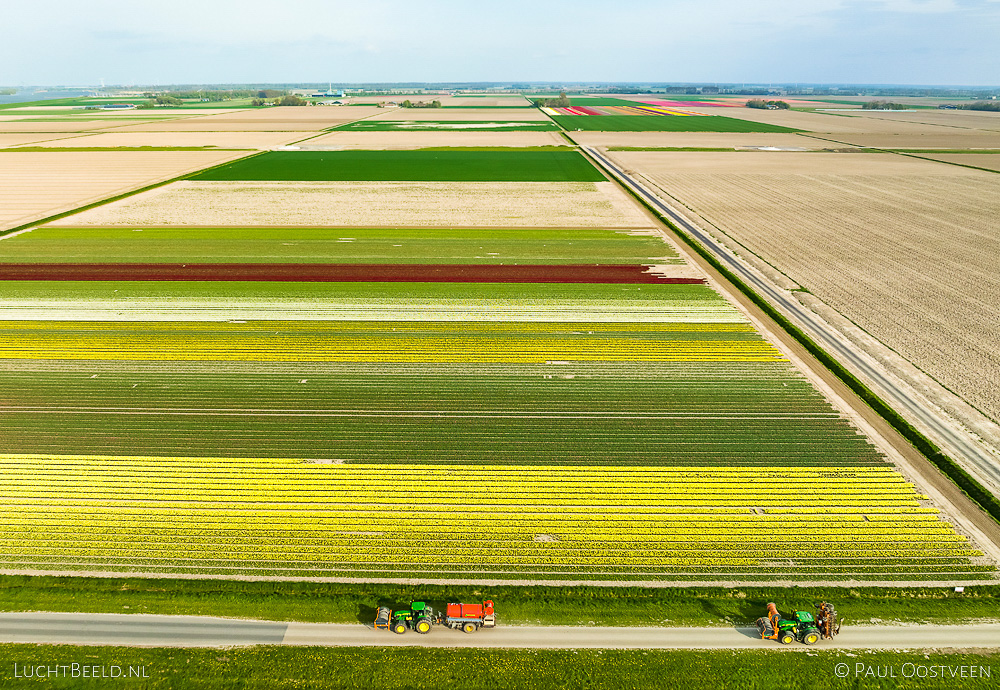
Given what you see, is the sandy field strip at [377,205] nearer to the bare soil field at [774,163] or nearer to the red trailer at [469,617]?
the bare soil field at [774,163]

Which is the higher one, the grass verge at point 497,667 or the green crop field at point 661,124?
the green crop field at point 661,124

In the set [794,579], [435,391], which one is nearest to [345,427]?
[435,391]

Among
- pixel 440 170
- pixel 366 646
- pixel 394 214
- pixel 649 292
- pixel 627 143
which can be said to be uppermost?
pixel 627 143

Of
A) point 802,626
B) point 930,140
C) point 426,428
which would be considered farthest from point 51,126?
point 930,140

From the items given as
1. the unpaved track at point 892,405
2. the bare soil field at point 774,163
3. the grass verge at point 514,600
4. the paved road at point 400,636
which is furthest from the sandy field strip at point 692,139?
the paved road at point 400,636

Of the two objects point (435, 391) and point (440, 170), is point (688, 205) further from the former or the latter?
point (435, 391)

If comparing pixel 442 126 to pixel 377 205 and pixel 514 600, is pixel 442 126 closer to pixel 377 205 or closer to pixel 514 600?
pixel 377 205

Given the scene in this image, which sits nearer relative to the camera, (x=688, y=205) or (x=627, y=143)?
(x=688, y=205)
